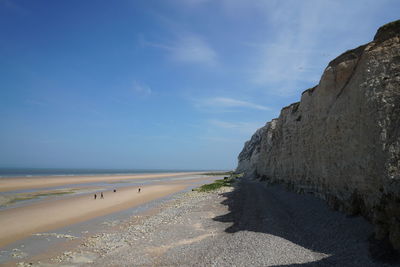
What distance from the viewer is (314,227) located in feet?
37.5

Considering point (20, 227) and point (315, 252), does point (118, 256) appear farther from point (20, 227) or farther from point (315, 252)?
point (20, 227)

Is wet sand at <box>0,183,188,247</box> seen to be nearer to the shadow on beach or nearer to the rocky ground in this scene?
the rocky ground

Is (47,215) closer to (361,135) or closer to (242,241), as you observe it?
(242,241)

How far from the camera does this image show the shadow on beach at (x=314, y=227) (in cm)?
830

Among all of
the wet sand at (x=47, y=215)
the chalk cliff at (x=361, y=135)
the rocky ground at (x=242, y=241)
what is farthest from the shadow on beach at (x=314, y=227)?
the wet sand at (x=47, y=215)

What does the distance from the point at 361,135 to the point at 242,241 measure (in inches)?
257

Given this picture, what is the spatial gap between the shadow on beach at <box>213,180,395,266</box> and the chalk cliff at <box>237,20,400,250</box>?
0.63 metres

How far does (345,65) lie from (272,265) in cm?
1112

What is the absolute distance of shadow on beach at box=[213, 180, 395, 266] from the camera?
8297 mm

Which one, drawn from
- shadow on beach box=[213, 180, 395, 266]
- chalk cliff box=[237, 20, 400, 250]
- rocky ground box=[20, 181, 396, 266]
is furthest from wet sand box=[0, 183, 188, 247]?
chalk cliff box=[237, 20, 400, 250]

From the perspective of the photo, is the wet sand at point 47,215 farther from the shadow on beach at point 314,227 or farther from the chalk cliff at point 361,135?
the chalk cliff at point 361,135

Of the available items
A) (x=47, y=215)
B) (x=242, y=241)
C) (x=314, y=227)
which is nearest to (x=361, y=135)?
(x=314, y=227)

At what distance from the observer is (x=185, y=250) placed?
1074 centimetres

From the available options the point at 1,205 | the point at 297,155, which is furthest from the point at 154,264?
the point at 1,205
